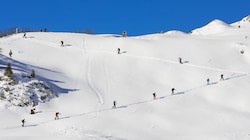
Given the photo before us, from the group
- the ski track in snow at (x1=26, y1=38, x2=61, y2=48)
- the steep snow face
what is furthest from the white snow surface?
the steep snow face

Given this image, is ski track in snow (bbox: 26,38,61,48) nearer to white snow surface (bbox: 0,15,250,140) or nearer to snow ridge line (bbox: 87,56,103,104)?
white snow surface (bbox: 0,15,250,140)

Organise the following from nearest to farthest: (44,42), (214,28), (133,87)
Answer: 1. (133,87)
2. (44,42)
3. (214,28)

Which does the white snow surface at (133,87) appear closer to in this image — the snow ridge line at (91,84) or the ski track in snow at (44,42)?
the ski track in snow at (44,42)

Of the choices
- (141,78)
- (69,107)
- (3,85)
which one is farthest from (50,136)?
(141,78)

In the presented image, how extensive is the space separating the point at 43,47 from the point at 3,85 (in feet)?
78.9

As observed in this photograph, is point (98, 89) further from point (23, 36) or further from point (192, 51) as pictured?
point (23, 36)

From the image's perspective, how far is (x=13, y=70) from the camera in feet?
154

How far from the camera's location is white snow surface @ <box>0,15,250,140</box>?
3688 centimetres

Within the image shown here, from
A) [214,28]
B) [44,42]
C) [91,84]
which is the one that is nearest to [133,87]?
[91,84]

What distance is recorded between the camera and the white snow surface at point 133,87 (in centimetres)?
3688

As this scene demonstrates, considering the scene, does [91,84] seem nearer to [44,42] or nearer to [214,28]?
[44,42]

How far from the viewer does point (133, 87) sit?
167ft

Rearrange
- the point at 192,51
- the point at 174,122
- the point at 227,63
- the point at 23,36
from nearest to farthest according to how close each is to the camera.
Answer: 1. the point at 174,122
2. the point at 227,63
3. the point at 192,51
4. the point at 23,36

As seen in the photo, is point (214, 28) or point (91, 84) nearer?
point (91, 84)
